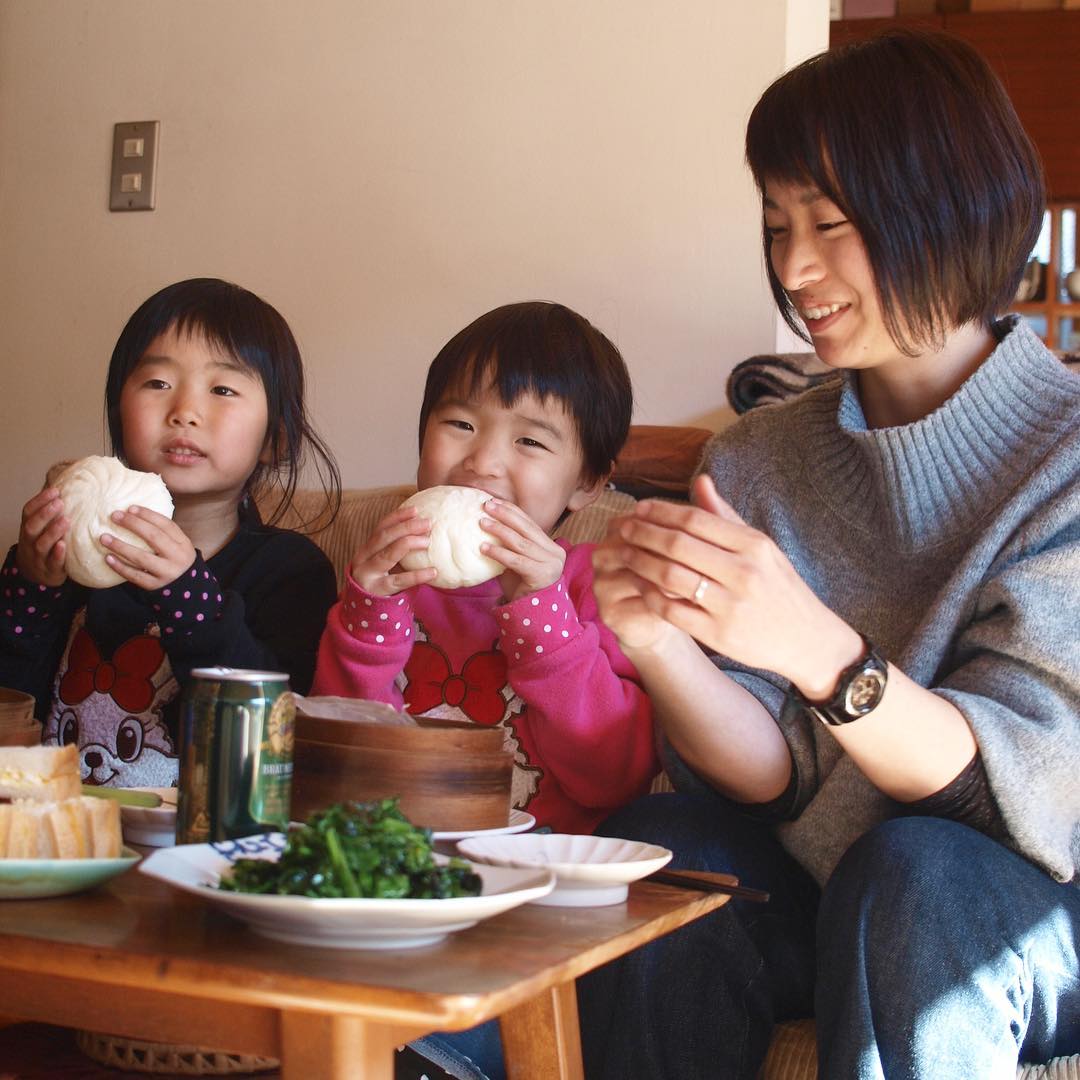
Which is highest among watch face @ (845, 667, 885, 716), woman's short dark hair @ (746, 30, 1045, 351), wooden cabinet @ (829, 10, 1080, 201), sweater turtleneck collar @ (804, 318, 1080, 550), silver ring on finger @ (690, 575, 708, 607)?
wooden cabinet @ (829, 10, 1080, 201)

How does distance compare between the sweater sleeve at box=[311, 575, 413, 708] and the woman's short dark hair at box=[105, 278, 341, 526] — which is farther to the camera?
the woman's short dark hair at box=[105, 278, 341, 526]

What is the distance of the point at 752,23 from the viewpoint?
204cm

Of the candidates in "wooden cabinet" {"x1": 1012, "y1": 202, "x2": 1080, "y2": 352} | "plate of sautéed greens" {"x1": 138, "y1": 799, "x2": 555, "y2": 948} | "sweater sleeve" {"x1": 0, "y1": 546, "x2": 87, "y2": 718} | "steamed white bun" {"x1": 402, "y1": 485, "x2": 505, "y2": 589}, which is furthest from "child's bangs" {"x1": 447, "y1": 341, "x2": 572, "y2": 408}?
"wooden cabinet" {"x1": 1012, "y1": 202, "x2": 1080, "y2": 352}

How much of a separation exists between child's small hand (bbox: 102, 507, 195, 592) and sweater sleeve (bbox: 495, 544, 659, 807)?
0.35 m

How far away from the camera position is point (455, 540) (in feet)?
4.44

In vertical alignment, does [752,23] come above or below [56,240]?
above

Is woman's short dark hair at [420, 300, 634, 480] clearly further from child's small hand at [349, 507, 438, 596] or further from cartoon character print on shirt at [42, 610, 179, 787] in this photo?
cartoon character print on shirt at [42, 610, 179, 787]

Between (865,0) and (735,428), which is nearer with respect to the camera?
(735,428)

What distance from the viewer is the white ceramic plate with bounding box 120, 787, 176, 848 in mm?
985

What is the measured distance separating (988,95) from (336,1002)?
3.46 ft

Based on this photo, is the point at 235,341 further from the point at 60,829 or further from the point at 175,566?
the point at 60,829

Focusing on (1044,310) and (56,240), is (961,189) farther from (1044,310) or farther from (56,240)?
(1044,310)

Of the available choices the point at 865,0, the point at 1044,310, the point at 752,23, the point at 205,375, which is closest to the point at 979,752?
the point at 205,375

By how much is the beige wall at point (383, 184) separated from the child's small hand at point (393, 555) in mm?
822
